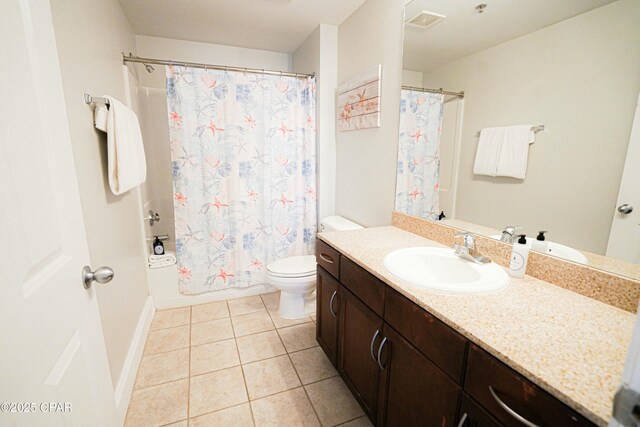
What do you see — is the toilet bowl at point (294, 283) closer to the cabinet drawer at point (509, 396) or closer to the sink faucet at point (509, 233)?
the sink faucet at point (509, 233)

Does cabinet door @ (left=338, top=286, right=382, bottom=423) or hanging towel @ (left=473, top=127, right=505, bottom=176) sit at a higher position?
hanging towel @ (left=473, top=127, right=505, bottom=176)

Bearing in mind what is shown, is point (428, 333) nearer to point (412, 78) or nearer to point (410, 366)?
point (410, 366)

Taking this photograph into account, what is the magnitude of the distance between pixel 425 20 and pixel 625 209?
4.26ft

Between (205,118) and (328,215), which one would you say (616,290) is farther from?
(205,118)

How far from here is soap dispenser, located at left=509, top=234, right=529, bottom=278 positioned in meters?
1.07

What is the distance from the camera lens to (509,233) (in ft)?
3.94

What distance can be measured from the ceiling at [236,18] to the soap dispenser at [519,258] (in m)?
1.88

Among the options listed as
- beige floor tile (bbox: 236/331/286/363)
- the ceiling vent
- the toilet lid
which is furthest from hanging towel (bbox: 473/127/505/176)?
beige floor tile (bbox: 236/331/286/363)

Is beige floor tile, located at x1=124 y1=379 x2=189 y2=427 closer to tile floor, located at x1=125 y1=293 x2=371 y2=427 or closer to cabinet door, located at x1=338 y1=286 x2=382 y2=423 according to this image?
tile floor, located at x1=125 y1=293 x2=371 y2=427

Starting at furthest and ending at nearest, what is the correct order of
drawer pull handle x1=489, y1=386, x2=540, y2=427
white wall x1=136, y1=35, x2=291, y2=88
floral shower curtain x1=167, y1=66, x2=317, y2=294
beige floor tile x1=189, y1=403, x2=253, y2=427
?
1. white wall x1=136, y1=35, x2=291, y2=88
2. floral shower curtain x1=167, y1=66, x2=317, y2=294
3. beige floor tile x1=189, y1=403, x2=253, y2=427
4. drawer pull handle x1=489, y1=386, x2=540, y2=427

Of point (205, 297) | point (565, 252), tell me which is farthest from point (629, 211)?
point (205, 297)

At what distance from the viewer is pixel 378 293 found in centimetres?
116

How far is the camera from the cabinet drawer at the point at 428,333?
2.63 feet

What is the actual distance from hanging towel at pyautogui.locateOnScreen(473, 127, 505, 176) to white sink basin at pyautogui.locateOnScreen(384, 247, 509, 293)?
0.42m
